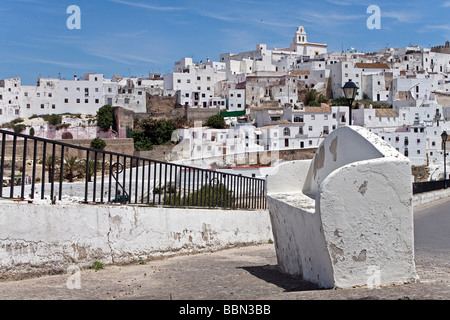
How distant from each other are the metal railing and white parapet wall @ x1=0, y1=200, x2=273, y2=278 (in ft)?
59.7

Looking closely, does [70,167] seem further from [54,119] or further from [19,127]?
[54,119]

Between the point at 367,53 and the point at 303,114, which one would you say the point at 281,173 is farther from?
the point at 367,53

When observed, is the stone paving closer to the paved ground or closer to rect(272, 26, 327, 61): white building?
the paved ground

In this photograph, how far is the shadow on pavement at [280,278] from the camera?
5676 millimetres

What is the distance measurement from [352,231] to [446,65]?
362 ft

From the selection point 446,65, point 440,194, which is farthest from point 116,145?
point 446,65

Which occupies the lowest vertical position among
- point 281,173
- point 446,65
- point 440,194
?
point 440,194

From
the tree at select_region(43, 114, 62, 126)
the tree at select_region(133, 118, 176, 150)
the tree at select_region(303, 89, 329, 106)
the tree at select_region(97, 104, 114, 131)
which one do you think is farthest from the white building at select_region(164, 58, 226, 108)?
the tree at select_region(43, 114, 62, 126)

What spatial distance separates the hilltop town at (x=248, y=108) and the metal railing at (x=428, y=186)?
19797mm

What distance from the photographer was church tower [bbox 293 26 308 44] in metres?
117

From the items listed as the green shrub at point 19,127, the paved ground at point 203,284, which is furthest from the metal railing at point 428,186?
the green shrub at point 19,127

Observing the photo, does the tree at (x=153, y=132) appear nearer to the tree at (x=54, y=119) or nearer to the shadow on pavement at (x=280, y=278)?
the tree at (x=54, y=119)
